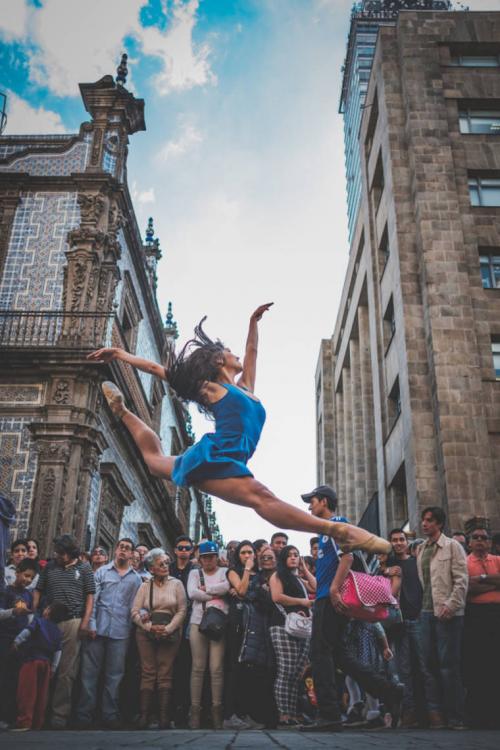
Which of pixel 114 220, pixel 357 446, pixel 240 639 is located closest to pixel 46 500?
pixel 114 220

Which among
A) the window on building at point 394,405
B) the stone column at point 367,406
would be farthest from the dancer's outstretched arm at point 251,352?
the stone column at point 367,406

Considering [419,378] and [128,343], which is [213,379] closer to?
[419,378]

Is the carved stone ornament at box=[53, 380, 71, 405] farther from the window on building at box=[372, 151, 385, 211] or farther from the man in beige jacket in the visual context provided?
the window on building at box=[372, 151, 385, 211]

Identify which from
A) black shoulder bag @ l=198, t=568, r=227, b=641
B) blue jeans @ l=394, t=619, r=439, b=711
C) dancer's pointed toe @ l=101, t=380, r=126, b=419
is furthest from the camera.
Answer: black shoulder bag @ l=198, t=568, r=227, b=641

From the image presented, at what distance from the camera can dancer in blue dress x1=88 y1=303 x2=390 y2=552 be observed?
4590 millimetres

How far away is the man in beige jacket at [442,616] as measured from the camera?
6.38m

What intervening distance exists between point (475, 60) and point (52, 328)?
52.2 ft

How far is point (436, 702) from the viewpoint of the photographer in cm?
662

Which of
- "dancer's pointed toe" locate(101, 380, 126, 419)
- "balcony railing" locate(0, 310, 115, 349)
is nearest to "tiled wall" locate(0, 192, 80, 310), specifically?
"balcony railing" locate(0, 310, 115, 349)

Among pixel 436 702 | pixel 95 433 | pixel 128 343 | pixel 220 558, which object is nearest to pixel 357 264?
pixel 128 343

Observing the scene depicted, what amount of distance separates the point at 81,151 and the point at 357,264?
14061 mm

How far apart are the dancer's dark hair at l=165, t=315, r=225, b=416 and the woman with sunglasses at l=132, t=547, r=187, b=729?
343 centimetres

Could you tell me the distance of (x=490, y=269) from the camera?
19.9 m

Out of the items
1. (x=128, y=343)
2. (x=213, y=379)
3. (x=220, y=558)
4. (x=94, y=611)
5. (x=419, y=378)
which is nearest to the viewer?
(x=213, y=379)
